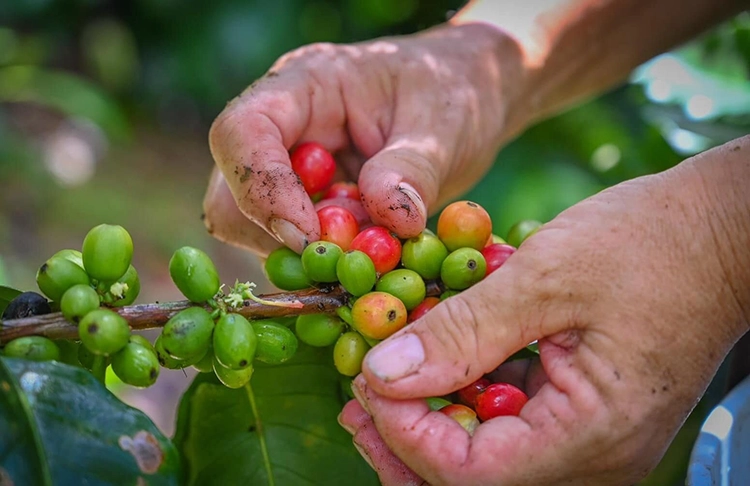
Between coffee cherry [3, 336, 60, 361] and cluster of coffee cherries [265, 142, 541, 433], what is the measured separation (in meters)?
0.67

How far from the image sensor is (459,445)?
1778mm

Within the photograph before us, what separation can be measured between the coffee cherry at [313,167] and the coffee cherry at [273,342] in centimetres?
66

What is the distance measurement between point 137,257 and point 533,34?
4226 millimetres

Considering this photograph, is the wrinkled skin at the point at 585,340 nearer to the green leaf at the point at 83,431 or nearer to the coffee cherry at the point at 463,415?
the coffee cherry at the point at 463,415

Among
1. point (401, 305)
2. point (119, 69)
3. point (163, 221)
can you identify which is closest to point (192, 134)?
point (119, 69)

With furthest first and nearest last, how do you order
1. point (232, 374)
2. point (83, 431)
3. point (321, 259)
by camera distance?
point (321, 259) → point (232, 374) → point (83, 431)

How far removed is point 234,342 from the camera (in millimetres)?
1776

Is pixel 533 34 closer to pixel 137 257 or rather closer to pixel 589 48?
pixel 589 48

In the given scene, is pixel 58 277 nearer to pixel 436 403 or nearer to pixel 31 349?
pixel 31 349

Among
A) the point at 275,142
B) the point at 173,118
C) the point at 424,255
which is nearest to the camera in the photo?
the point at 424,255

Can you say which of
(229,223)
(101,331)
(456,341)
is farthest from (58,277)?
(229,223)

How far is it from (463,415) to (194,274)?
80 centimetres

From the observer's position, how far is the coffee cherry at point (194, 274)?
1.86m

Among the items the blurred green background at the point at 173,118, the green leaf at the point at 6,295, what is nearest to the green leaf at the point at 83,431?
the green leaf at the point at 6,295
